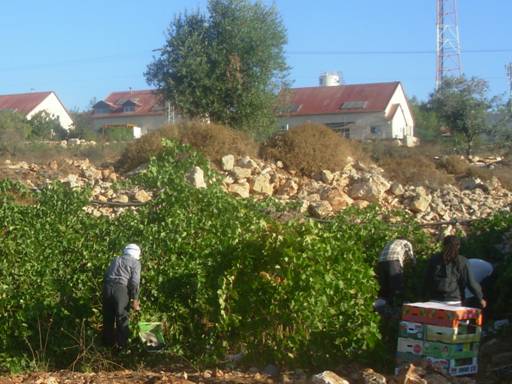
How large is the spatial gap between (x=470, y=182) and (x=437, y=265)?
1279 cm

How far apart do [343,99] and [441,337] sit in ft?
136

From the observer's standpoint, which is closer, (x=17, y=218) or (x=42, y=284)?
(x=42, y=284)

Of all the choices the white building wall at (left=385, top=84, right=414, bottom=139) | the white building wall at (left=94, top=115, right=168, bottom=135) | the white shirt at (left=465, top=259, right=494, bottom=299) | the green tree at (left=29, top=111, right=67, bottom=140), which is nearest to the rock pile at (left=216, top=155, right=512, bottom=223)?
the white shirt at (left=465, top=259, right=494, bottom=299)

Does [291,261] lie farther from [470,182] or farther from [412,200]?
[470,182]

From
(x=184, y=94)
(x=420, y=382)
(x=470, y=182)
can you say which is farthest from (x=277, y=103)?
(x=420, y=382)

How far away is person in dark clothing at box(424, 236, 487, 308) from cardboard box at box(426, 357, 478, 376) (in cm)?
87

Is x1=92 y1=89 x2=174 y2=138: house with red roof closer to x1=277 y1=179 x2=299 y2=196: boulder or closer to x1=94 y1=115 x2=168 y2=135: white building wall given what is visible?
x1=94 y1=115 x2=168 y2=135: white building wall

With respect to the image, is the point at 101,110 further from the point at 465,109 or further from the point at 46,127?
the point at 465,109

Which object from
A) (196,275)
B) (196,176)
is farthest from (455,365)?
(196,176)

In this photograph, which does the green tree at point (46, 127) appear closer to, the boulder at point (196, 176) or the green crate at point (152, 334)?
the boulder at point (196, 176)

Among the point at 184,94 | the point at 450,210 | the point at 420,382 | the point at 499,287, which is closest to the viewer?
the point at 420,382

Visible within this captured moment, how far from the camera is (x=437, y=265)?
26.0 feet

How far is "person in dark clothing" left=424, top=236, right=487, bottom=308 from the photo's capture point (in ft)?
25.6

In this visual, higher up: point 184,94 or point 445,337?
point 184,94
